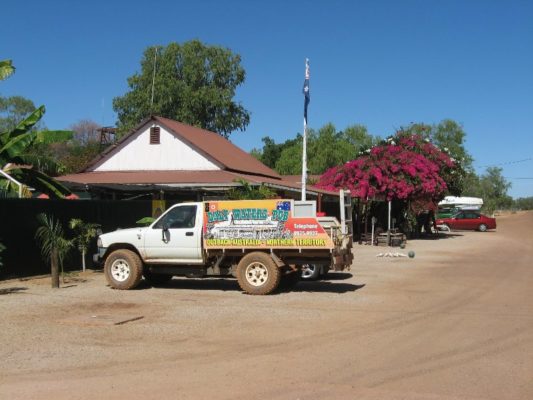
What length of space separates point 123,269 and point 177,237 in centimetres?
138

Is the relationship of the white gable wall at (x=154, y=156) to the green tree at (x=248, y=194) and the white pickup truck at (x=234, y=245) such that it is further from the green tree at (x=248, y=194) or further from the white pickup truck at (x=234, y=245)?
the white pickup truck at (x=234, y=245)

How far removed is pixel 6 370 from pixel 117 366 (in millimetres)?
1144

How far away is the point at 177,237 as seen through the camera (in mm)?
13438

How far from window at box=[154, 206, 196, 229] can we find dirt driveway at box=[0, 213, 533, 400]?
1.38 meters

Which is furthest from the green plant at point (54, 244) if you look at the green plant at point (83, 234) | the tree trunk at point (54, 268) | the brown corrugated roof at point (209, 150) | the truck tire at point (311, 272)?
the brown corrugated roof at point (209, 150)

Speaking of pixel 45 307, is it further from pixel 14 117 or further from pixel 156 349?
pixel 14 117

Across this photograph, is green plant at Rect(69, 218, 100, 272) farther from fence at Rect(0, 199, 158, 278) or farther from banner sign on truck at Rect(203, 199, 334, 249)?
banner sign on truck at Rect(203, 199, 334, 249)

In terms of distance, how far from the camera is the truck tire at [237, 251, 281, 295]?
12617 millimetres

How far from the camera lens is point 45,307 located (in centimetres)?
1120

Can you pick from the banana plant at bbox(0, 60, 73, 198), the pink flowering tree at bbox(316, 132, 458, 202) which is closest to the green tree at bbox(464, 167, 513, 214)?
the pink flowering tree at bbox(316, 132, 458, 202)

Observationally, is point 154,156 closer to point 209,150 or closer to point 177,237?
point 209,150

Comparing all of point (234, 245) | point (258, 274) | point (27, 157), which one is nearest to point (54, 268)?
point (234, 245)

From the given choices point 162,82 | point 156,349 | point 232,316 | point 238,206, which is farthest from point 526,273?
point 162,82

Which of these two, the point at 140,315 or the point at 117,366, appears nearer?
the point at 117,366
